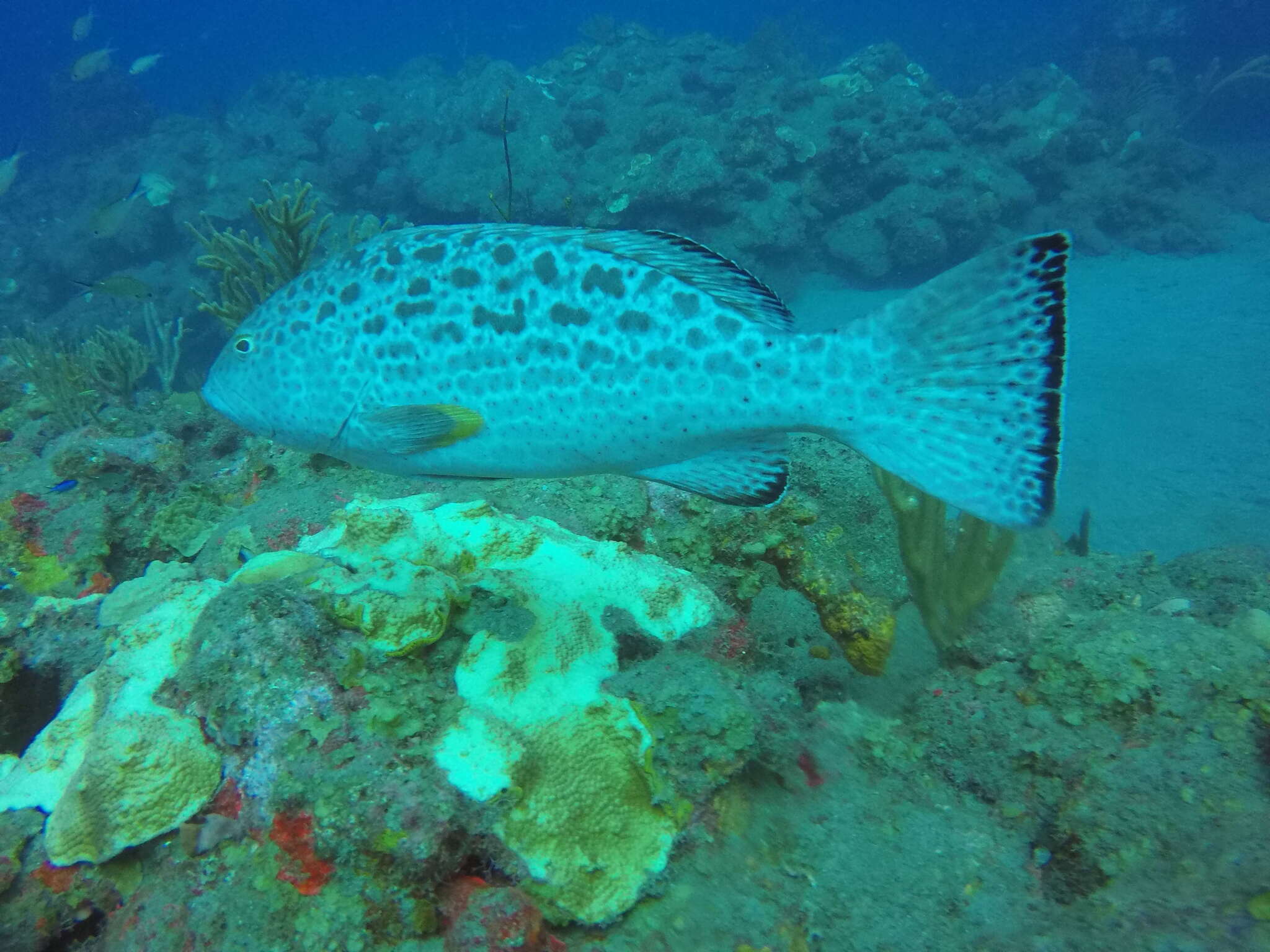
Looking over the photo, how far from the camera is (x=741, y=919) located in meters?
2.19

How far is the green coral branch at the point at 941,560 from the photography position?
12.8ft

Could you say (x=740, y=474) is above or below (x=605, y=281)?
below

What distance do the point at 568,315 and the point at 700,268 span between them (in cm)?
51

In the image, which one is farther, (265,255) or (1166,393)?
(1166,393)

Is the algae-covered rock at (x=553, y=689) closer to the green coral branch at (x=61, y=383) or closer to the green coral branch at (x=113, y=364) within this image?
the green coral branch at (x=61, y=383)

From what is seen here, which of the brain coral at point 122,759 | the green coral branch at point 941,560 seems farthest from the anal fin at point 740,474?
the brain coral at point 122,759

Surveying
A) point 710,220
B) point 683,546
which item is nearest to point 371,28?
point 710,220

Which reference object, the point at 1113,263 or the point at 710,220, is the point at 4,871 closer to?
the point at 710,220

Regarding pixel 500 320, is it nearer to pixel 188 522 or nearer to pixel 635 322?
pixel 635 322

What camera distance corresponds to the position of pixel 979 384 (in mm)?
2078

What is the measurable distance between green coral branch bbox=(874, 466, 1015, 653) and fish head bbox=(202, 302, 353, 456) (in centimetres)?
336

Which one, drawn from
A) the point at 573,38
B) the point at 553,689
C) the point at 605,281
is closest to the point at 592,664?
the point at 553,689

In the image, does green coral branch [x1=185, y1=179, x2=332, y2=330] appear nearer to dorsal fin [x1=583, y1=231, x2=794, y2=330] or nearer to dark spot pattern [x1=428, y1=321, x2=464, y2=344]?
dark spot pattern [x1=428, y1=321, x2=464, y2=344]

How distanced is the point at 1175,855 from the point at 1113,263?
20089mm
